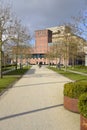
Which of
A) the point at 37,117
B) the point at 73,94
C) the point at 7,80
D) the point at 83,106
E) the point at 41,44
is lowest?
the point at 7,80

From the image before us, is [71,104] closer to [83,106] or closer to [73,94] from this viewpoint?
[73,94]

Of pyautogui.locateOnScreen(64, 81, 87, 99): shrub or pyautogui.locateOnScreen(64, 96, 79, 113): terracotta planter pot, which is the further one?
pyautogui.locateOnScreen(64, 81, 87, 99): shrub

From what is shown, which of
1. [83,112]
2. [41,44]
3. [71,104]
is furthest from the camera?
[41,44]

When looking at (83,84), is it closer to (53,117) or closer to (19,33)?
(53,117)

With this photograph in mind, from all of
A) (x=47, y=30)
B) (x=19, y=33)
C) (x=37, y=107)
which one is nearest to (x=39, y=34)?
(x=47, y=30)

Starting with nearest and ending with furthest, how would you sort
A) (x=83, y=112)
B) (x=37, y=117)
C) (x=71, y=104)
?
(x=83, y=112) < (x=37, y=117) < (x=71, y=104)

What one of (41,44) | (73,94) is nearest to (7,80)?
(73,94)

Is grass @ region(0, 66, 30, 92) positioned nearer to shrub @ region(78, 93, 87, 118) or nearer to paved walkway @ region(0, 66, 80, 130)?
paved walkway @ region(0, 66, 80, 130)

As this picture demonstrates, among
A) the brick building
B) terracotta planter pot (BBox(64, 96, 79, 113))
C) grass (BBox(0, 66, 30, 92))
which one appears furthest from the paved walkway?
the brick building

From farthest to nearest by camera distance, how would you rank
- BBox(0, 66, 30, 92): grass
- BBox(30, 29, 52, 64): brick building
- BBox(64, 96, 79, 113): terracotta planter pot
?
BBox(30, 29, 52, 64): brick building, BBox(0, 66, 30, 92): grass, BBox(64, 96, 79, 113): terracotta planter pot

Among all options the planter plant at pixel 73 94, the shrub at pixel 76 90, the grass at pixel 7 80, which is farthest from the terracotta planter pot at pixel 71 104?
the grass at pixel 7 80

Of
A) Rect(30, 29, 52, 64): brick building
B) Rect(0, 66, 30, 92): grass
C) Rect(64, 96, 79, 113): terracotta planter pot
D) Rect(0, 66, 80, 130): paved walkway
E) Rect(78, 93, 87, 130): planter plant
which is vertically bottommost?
Rect(0, 66, 30, 92): grass

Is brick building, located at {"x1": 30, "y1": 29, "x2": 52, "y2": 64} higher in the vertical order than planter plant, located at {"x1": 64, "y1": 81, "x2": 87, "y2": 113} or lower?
higher

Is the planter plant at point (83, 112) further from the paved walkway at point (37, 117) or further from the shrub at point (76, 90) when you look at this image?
the shrub at point (76, 90)
